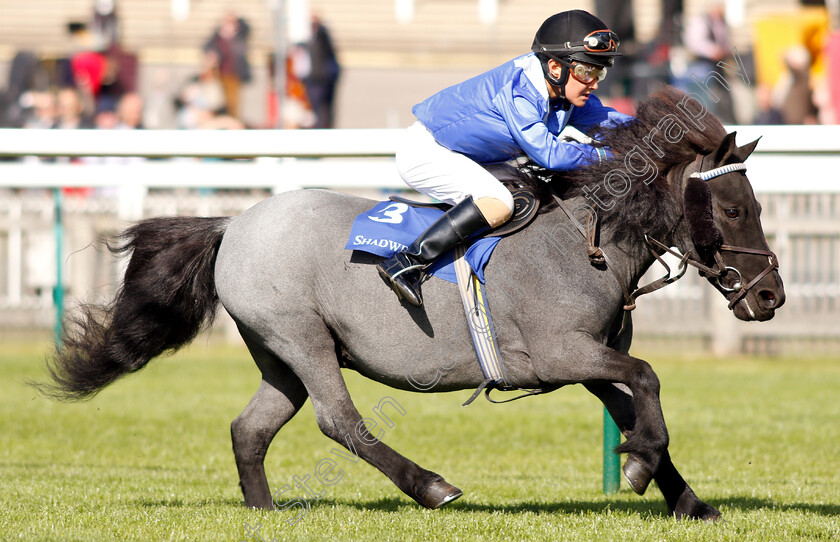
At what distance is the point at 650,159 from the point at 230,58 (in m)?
12.4

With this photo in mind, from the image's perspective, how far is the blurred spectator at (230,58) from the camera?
51.9 ft

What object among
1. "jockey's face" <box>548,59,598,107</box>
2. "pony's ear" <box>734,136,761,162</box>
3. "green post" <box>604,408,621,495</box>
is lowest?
"green post" <box>604,408,621,495</box>

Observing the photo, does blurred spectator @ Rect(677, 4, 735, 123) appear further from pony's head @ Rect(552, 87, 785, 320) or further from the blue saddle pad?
the blue saddle pad

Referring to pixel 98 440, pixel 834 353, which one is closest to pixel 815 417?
pixel 834 353

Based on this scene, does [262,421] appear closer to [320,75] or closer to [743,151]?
[743,151]

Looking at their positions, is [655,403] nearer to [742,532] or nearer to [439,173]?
[742,532]

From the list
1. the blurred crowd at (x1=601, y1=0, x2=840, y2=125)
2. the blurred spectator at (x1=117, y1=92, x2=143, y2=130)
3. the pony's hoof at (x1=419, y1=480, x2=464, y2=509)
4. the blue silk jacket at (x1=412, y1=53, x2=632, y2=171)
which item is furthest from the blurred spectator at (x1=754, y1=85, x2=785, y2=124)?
the pony's hoof at (x1=419, y1=480, x2=464, y2=509)

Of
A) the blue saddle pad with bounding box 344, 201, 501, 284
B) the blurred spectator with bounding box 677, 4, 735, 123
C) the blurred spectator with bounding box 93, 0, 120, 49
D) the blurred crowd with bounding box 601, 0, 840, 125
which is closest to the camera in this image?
the blue saddle pad with bounding box 344, 201, 501, 284

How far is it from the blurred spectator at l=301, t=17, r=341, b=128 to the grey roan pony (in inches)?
391

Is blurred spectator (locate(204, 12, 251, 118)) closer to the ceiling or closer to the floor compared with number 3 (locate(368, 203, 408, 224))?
closer to the floor

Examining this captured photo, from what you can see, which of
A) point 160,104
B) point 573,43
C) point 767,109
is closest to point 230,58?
point 160,104

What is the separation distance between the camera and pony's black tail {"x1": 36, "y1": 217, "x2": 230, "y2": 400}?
16.6 feet

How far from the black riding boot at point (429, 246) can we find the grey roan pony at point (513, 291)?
0.11 meters

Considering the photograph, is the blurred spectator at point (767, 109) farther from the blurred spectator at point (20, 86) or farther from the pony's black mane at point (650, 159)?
the pony's black mane at point (650, 159)
